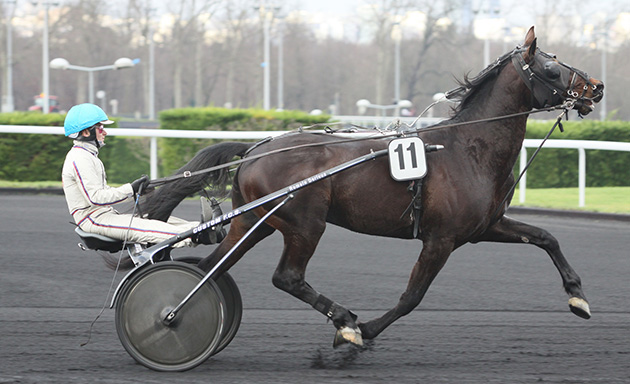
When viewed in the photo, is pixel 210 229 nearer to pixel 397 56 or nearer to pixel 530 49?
pixel 530 49

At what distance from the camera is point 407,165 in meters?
4.58

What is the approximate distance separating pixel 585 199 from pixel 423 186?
840cm

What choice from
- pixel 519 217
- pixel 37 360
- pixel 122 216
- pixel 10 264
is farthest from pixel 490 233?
pixel 519 217

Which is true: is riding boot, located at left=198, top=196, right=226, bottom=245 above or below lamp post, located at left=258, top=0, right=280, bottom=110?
below

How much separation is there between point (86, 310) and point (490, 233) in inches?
101

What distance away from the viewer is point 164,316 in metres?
Answer: 4.38

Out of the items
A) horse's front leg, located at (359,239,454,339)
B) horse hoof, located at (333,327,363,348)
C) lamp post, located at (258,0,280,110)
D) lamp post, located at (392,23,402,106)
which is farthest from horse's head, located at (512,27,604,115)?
lamp post, located at (392,23,402,106)

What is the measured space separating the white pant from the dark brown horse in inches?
11.3

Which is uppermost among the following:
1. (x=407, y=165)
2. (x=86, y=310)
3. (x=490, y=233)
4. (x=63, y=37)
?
(x=63, y=37)

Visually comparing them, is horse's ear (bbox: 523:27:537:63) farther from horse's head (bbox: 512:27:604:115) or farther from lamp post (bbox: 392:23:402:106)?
lamp post (bbox: 392:23:402:106)

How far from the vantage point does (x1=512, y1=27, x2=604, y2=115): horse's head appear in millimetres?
4820

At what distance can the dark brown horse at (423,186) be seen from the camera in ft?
15.2

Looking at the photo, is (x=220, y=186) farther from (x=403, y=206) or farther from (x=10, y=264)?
(x=10, y=264)

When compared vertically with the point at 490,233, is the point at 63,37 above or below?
above
